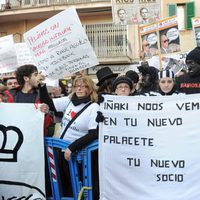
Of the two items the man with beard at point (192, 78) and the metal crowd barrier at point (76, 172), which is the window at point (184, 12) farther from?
the metal crowd barrier at point (76, 172)

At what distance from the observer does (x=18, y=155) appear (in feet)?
15.6

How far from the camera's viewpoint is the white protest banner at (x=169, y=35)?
832cm

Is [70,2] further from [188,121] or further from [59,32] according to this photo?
[188,121]

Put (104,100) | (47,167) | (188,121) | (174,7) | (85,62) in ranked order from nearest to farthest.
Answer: (188,121), (104,100), (47,167), (85,62), (174,7)

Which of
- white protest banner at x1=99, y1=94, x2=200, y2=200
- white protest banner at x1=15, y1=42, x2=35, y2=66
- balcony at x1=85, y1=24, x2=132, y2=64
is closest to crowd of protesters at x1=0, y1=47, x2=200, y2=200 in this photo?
white protest banner at x1=99, y1=94, x2=200, y2=200

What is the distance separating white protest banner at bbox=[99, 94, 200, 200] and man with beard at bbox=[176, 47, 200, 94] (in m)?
1.19

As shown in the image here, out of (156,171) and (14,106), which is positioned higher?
(14,106)

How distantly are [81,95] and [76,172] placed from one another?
82cm

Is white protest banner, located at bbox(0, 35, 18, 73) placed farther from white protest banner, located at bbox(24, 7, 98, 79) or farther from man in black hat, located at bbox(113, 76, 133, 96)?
man in black hat, located at bbox(113, 76, 133, 96)

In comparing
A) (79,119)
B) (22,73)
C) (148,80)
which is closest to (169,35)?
(148,80)

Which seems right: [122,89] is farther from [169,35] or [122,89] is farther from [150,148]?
[169,35]

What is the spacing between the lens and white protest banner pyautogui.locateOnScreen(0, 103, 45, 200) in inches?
185

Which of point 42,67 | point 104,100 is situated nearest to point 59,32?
point 42,67

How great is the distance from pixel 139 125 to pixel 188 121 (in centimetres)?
47
